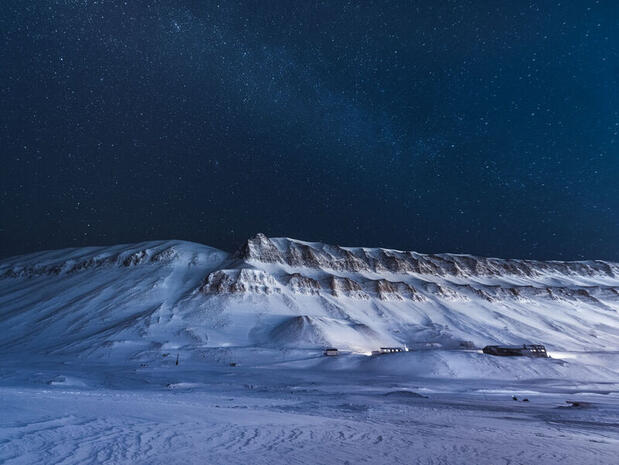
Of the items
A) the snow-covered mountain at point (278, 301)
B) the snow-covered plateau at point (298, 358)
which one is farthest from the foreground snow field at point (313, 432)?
the snow-covered mountain at point (278, 301)

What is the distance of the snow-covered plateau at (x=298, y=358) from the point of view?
8977mm

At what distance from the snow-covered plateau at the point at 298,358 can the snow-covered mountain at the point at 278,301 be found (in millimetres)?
457

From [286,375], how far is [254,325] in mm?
31995

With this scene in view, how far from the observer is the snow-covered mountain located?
6019 centimetres

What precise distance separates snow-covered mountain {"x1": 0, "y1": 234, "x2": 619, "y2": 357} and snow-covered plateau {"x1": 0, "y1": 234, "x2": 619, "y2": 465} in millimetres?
457

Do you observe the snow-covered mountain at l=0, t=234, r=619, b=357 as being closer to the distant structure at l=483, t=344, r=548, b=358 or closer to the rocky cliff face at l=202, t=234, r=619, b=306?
the rocky cliff face at l=202, t=234, r=619, b=306

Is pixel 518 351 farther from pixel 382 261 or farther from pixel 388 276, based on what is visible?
pixel 382 261

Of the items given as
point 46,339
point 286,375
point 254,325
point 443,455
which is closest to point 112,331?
point 46,339

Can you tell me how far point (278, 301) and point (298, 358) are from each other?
3054 centimetres

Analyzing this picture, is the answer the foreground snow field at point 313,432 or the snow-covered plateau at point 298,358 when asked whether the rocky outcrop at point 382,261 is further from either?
the foreground snow field at point 313,432

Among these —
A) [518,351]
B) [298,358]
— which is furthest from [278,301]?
[518,351]

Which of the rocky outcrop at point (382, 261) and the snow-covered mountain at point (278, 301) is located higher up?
the rocky outcrop at point (382, 261)

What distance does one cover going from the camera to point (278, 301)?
251 feet

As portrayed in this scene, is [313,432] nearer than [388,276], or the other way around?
[313,432]
